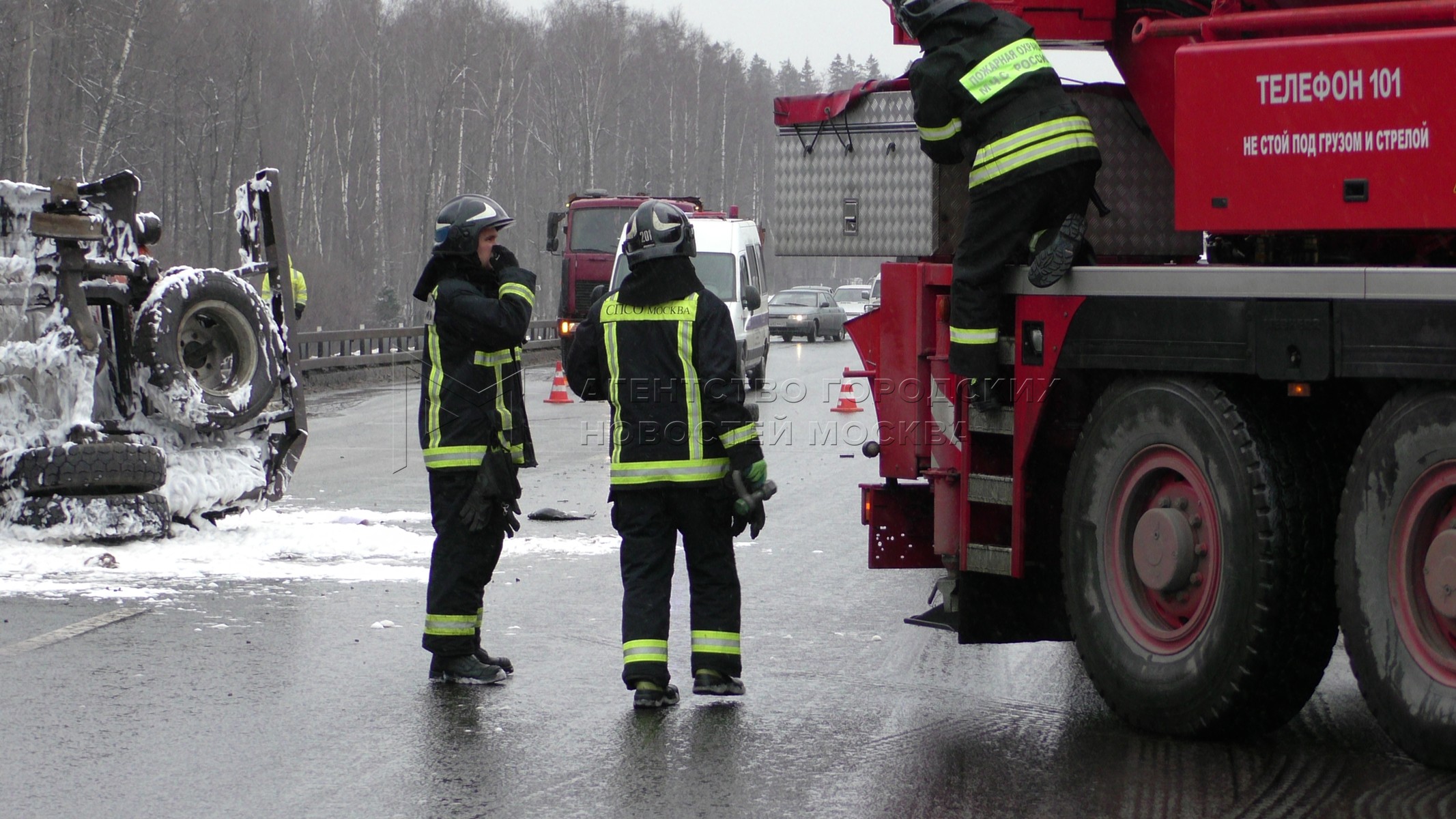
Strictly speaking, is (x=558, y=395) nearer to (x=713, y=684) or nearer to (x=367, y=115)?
(x=713, y=684)

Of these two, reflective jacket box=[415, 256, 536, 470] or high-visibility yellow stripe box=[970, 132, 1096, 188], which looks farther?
reflective jacket box=[415, 256, 536, 470]

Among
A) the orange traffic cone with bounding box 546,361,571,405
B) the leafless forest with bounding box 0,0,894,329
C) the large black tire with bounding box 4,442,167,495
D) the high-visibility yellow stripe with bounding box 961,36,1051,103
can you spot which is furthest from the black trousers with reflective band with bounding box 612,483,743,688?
the leafless forest with bounding box 0,0,894,329

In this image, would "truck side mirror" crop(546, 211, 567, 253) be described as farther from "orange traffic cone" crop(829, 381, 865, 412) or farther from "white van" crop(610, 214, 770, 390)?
"orange traffic cone" crop(829, 381, 865, 412)

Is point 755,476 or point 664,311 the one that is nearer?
point 755,476

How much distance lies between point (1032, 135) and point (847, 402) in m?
15.9

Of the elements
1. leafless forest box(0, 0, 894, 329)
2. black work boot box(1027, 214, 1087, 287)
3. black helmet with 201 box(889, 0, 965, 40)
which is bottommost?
black work boot box(1027, 214, 1087, 287)

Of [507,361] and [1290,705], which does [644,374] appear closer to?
[507,361]

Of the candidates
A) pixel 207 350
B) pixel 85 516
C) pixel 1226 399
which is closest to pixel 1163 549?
pixel 1226 399

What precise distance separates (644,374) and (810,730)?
4.67 ft

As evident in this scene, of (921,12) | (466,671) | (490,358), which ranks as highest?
(921,12)

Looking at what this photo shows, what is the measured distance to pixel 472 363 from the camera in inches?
255

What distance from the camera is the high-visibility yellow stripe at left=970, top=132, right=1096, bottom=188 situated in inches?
217

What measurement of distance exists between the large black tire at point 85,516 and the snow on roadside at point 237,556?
3.1 inches

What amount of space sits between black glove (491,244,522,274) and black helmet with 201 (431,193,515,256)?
15 cm
